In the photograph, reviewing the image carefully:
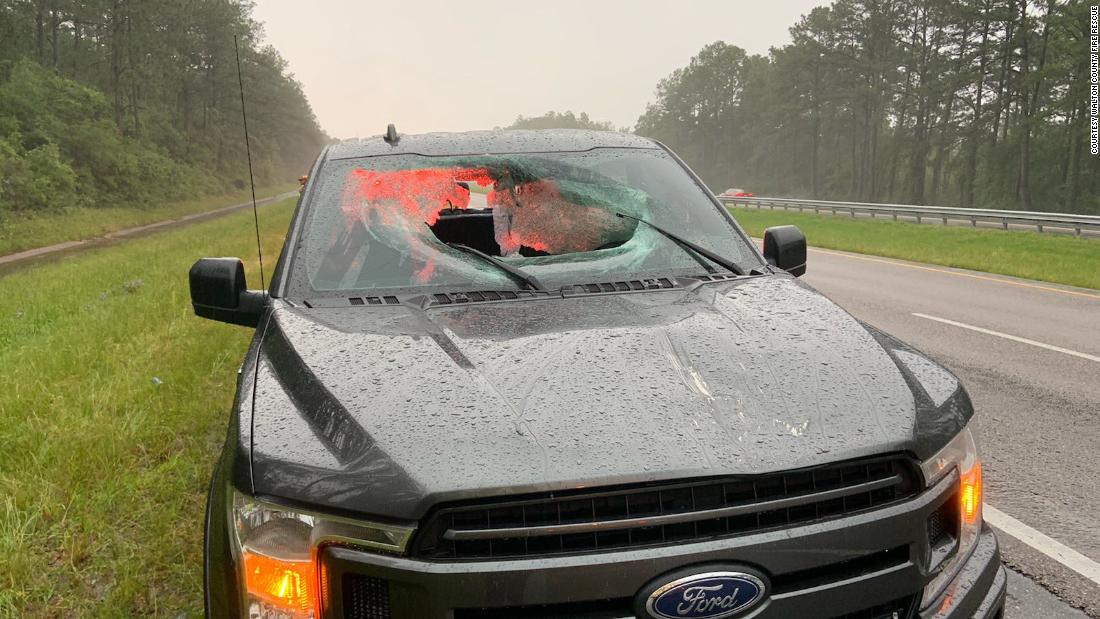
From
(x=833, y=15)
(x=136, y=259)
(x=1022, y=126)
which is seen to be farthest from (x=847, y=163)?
(x=136, y=259)

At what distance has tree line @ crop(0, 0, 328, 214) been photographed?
3759cm

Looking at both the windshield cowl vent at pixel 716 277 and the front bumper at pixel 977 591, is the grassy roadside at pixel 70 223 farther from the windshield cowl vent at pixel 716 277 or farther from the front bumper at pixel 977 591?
the front bumper at pixel 977 591

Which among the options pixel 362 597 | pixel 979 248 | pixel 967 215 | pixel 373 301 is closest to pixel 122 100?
pixel 967 215

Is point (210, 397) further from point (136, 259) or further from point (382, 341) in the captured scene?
point (136, 259)

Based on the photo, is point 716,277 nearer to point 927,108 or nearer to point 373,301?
point 373,301

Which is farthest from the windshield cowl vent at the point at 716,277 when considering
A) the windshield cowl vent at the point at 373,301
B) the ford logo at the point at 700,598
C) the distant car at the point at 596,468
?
the ford logo at the point at 700,598

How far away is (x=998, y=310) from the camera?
9.71 metres

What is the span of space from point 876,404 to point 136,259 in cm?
2003

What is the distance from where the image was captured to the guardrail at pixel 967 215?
2206 centimetres

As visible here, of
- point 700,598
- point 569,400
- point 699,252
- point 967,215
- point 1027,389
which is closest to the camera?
point 700,598

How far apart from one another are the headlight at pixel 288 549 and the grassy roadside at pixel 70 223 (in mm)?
28619

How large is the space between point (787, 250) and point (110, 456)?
3.93 meters

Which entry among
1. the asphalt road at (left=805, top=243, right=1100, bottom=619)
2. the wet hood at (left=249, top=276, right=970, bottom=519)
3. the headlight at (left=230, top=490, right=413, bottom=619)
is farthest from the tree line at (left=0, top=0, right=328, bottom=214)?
the headlight at (left=230, top=490, right=413, bottom=619)

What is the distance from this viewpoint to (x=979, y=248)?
18.7 m
